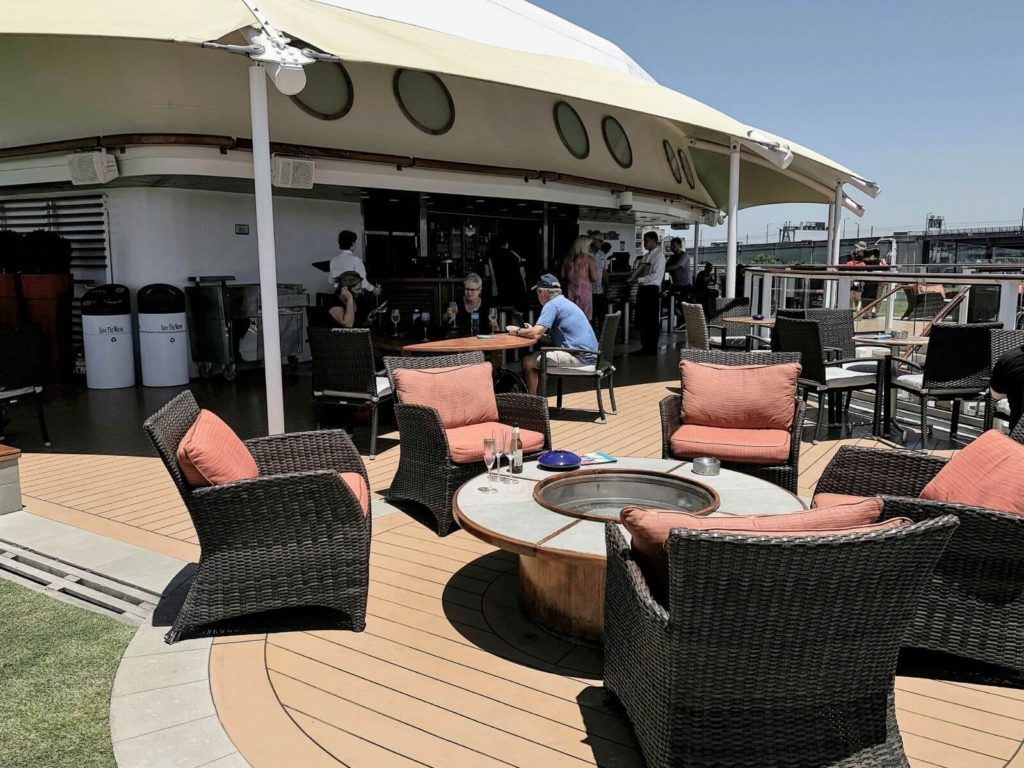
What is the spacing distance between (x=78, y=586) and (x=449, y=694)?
1.93 metres

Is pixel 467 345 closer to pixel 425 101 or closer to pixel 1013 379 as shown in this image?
pixel 1013 379

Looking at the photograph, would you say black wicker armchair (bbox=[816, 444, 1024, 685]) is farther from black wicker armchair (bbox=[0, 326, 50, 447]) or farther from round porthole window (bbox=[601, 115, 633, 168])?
round porthole window (bbox=[601, 115, 633, 168])

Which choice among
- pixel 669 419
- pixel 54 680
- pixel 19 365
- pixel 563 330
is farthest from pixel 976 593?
pixel 19 365

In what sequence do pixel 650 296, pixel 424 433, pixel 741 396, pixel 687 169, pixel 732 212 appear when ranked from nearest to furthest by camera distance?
pixel 424 433
pixel 741 396
pixel 732 212
pixel 650 296
pixel 687 169

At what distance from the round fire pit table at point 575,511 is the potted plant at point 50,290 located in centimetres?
735

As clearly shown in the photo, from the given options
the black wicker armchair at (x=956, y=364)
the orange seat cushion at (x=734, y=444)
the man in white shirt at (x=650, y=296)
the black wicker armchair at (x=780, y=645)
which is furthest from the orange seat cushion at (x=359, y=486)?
the man in white shirt at (x=650, y=296)

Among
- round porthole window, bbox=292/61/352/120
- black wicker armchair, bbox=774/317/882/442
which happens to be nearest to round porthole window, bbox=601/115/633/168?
round porthole window, bbox=292/61/352/120

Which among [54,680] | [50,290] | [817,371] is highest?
[50,290]

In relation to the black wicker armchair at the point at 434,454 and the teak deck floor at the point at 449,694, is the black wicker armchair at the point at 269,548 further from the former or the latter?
the black wicker armchair at the point at 434,454

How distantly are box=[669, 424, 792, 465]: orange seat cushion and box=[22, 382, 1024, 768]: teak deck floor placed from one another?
4.25 feet

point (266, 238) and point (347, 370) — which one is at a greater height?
point (266, 238)

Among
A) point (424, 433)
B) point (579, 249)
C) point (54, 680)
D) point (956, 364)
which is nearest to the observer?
point (54, 680)

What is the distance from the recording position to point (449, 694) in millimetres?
2559

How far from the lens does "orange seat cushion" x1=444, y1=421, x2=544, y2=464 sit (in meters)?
4.18
